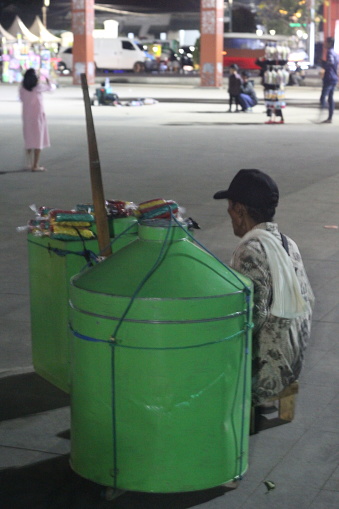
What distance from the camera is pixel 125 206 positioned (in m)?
5.04

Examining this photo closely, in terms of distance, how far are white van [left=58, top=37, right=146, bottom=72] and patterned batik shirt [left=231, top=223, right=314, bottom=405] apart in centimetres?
4985

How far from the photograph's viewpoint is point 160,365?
3.60 m

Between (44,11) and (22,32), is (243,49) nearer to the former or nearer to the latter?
(22,32)

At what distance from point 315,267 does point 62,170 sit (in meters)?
7.25

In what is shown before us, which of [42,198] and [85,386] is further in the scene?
[42,198]

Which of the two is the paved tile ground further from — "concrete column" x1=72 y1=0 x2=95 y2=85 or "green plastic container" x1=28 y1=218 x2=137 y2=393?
"concrete column" x1=72 y1=0 x2=95 y2=85

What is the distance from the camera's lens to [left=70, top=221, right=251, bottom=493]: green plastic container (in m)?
3.60

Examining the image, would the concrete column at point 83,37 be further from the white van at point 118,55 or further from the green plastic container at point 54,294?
the green plastic container at point 54,294

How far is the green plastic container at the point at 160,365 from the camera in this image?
3598 millimetres

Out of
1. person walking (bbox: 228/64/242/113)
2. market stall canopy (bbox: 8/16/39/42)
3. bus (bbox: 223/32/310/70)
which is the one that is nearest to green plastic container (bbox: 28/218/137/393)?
person walking (bbox: 228/64/242/113)

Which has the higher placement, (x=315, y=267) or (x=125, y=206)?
(x=125, y=206)

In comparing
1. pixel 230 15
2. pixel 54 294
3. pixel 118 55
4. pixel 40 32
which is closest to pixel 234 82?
pixel 54 294

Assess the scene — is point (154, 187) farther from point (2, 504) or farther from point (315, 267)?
point (2, 504)

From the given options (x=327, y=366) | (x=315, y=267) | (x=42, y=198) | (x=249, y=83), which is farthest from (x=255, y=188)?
(x=249, y=83)
